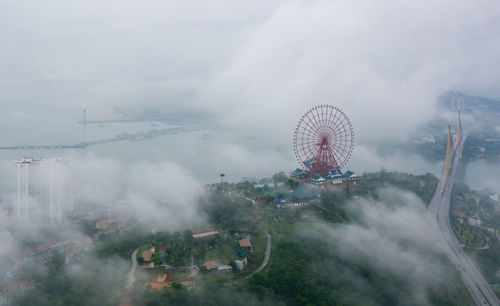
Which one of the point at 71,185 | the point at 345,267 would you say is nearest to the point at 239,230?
the point at 345,267

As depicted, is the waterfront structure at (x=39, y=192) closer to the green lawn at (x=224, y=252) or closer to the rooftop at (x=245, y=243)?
the green lawn at (x=224, y=252)

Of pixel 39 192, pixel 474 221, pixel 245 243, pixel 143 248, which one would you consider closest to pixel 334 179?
pixel 474 221

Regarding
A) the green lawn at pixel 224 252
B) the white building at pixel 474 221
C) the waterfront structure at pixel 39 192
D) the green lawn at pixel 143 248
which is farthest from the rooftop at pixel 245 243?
the white building at pixel 474 221

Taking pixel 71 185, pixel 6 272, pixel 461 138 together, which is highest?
pixel 461 138

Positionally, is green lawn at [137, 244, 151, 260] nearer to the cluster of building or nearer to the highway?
the cluster of building

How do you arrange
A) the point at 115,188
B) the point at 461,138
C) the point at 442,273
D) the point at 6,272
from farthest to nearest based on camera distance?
the point at 461,138 < the point at 115,188 < the point at 442,273 < the point at 6,272

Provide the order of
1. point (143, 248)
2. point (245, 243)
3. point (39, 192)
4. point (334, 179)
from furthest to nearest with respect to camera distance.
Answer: point (334, 179) < point (39, 192) < point (245, 243) < point (143, 248)

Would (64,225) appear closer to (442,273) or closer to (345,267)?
(345,267)

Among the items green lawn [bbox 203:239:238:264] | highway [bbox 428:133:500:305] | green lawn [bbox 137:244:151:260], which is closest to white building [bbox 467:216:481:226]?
highway [bbox 428:133:500:305]

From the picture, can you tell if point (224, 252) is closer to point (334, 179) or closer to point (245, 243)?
point (245, 243)
